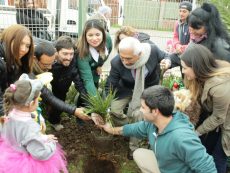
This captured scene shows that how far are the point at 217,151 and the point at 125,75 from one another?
1498 mm

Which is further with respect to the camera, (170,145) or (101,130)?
(101,130)

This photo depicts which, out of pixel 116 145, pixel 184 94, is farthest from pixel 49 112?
pixel 184 94

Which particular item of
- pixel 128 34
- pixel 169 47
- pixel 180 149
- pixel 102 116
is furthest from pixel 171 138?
pixel 169 47

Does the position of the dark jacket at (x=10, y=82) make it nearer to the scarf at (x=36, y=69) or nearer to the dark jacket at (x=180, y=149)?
→ the scarf at (x=36, y=69)

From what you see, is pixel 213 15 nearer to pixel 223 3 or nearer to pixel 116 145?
pixel 223 3

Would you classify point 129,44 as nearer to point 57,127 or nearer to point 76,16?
point 57,127

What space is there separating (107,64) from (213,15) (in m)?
3.13

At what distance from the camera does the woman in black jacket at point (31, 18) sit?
12.9 ft

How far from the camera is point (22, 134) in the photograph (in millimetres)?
1904

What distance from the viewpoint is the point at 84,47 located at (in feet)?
10.2

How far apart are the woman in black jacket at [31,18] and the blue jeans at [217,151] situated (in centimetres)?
324

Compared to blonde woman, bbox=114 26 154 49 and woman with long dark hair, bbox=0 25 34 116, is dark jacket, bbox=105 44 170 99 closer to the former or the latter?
blonde woman, bbox=114 26 154 49

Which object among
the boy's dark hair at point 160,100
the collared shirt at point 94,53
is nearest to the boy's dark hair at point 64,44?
the collared shirt at point 94,53

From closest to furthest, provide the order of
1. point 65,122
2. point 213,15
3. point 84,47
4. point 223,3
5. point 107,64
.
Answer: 1. point 213,15
2. point 84,47
3. point 223,3
4. point 65,122
5. point 107,64
